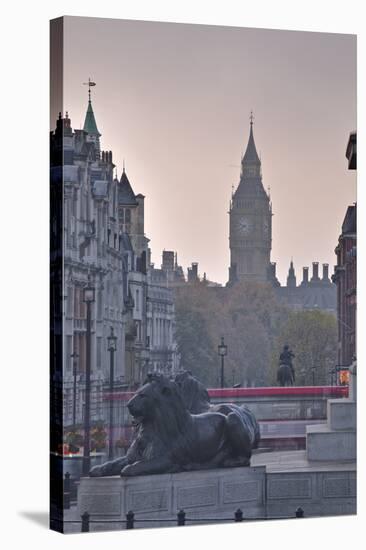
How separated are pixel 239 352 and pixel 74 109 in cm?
341

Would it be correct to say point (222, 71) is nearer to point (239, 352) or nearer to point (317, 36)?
point (317, 36)

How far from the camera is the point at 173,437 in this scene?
72.3 feet

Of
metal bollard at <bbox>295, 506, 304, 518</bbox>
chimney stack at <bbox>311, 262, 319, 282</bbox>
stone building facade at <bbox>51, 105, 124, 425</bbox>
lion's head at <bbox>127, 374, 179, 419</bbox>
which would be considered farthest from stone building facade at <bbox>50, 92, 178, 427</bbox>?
metal bollard at <bbox>295, 506, 304, 518</bbox>

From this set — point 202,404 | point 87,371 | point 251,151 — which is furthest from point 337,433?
point 251,151

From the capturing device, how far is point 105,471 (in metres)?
21.6

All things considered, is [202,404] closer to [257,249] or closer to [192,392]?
[192,392]

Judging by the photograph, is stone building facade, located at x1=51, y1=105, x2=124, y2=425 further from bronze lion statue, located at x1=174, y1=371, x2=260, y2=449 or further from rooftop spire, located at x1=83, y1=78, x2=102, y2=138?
bronze lion statue, located at x1=174, y1=371, x2=260, y2=449

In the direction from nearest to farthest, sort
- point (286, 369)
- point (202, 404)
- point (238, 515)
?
point (238, 515)
point (202, 404)
point (286, 369)

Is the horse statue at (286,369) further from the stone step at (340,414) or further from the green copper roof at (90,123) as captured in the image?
the green copper roof at (90,123)

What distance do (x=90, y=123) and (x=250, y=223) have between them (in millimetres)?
2245

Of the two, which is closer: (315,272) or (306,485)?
(306,485)

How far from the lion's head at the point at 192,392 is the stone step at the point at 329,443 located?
52.4 inches

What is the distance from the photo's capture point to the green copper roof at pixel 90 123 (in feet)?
70.2

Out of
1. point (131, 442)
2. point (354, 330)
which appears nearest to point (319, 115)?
point (354, 330)
